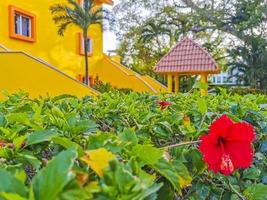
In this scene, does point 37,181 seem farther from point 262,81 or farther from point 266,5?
point 262,81

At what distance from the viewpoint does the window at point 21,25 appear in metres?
13.1

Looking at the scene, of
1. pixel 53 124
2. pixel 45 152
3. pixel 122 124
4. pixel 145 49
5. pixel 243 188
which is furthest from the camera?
pixel 145 49

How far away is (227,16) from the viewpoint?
22094 millimetres

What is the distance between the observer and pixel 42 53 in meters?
15.2

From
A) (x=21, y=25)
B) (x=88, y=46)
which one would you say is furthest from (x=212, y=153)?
(x=88, y=46)

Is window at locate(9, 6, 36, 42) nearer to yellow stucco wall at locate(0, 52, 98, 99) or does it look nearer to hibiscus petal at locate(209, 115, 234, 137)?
yellow stucco wall at locate(0, 52, 98, 99)

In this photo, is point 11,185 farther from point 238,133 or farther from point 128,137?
point 238,133

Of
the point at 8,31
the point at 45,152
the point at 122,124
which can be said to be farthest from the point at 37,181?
the point at 8,31

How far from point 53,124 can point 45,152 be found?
0.27 metres

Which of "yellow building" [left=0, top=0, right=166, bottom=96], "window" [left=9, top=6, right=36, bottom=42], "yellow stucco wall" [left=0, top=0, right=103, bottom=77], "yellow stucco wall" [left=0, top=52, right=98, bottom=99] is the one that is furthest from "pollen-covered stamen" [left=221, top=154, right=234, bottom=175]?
"window" [left=9, top=6, right=36, bottom=42]

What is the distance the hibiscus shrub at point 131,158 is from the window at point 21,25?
462 inches

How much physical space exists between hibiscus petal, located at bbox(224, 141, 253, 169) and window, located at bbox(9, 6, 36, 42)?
12669 mm

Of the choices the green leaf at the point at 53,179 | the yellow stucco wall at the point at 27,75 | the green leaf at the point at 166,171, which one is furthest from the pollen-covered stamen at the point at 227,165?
the yellow stucco wall at the point at 27,75

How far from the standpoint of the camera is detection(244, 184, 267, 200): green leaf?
141 cm
